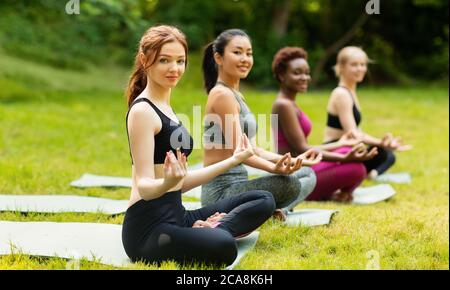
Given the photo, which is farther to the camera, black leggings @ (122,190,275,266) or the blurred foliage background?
the blurred foliage background

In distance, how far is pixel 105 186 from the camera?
18.5 feet

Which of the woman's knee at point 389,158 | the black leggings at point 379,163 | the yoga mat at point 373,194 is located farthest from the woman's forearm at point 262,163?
the woman's knee at point 389,158

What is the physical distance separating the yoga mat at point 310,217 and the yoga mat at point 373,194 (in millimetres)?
972

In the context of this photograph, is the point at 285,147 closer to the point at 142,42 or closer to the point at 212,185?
the point at 212,185

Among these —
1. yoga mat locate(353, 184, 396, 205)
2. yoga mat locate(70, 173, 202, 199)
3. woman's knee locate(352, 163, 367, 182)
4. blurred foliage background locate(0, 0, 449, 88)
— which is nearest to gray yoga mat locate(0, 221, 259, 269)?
yoga mat locate(70, 173, 202, 199)

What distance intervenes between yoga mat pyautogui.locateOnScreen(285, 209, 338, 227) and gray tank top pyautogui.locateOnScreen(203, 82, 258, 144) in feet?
2.11

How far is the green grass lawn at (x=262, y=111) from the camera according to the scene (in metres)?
3.56

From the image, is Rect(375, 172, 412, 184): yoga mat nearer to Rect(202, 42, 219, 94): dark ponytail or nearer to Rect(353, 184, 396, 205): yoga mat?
Rect(353, 184, 396, 205): yoga mat

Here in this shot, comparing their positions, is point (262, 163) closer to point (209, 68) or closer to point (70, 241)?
point (209, 68)

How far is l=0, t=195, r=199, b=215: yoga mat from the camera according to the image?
452 cm

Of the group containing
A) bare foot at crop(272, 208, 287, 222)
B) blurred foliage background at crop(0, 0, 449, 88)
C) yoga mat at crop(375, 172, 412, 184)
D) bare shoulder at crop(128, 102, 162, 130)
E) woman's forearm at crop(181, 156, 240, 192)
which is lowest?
yoga mat at crop(375, 172, 412, 184)

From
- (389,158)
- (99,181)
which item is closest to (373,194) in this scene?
(389,158)

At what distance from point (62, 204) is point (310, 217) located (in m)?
1.88

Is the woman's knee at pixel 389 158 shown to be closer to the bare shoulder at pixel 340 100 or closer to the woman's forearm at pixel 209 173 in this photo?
the bare shoulder at pixel 340 100
